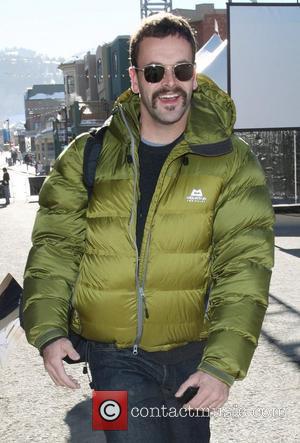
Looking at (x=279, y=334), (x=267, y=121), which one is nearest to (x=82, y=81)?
(x=267, y=121)

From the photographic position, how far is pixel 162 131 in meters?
2.74

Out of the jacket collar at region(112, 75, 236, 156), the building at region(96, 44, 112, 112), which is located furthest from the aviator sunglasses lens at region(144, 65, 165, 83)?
the building at region(96, 44, 112, 112)

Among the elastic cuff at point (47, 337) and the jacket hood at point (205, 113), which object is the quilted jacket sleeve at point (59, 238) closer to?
the elastic cuff at point (47, 337)

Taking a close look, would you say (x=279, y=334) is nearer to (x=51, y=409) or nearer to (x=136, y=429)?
(x=51, y=409)

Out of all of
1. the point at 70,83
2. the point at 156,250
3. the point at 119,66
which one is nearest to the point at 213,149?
the point at 156,250

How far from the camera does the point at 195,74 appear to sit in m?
2.83

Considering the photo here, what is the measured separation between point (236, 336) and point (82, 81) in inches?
3012

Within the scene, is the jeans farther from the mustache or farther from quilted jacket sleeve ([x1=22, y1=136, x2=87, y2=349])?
the mustache

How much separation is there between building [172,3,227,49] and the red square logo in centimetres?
4662

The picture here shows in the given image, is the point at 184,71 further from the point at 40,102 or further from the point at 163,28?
the point at 40,102

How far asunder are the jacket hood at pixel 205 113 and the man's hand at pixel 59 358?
92 centimetres

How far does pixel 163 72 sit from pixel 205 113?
0.90 ft

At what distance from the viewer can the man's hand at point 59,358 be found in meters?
2.50

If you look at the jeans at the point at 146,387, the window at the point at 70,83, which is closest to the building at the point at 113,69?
the window at the point at 70,83
